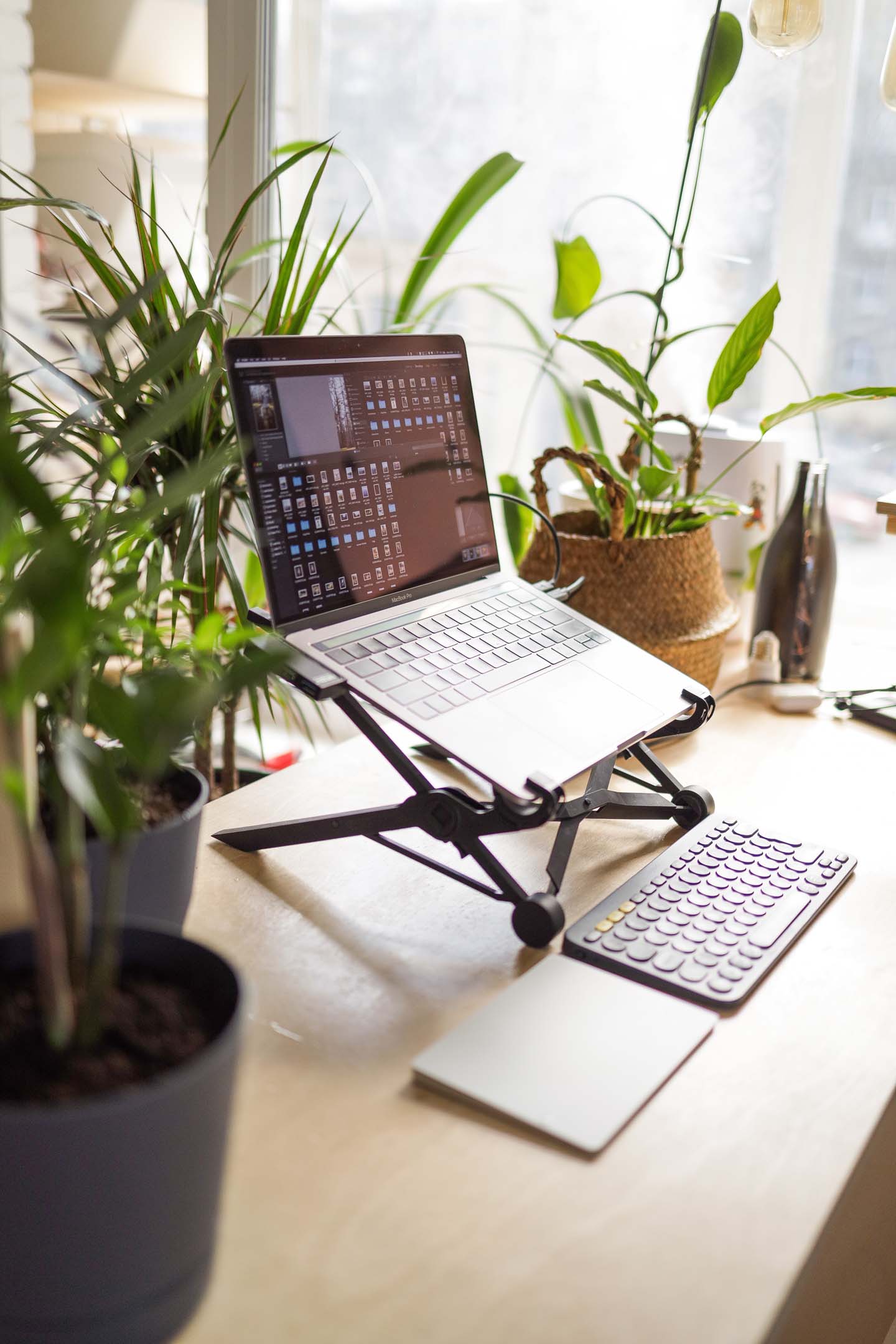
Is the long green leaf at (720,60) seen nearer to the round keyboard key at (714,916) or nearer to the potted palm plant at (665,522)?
the potted palm plant at (665,522)

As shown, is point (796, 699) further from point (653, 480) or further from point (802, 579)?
point (653, 480)

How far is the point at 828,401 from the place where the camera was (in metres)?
1.31

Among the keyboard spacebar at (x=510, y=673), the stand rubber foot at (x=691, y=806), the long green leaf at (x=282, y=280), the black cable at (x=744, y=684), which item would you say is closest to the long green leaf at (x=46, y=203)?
the long green leaf at (x=282, y=280)

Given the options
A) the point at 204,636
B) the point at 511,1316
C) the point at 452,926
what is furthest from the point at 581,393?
the point at 511,1316

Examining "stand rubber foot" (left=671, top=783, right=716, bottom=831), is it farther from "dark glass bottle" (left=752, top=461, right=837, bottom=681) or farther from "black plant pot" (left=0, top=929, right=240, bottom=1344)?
"black plant pot" (left=0, top=929, right=240, bottom=1344)

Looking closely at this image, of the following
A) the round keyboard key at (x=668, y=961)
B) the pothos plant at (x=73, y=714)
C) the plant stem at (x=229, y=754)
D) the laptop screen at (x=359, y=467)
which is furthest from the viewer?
the plant stem at (x=229, y=754)

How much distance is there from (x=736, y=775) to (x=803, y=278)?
3.39 ft

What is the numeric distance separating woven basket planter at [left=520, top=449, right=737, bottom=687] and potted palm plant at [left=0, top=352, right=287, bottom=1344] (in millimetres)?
819

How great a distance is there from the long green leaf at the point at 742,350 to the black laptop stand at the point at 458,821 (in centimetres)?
54

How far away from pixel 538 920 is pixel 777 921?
199 millimetres

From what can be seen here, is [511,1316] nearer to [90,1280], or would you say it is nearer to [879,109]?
[90,1280]

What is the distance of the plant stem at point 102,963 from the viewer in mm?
485

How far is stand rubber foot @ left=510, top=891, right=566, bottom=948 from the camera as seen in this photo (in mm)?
868

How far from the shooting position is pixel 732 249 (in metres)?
1.93
